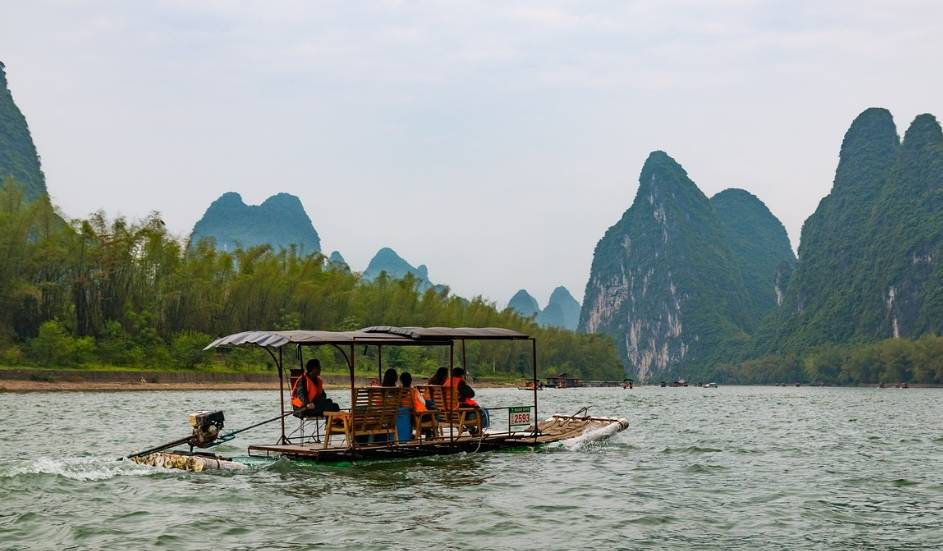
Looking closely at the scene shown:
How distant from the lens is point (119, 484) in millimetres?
16656

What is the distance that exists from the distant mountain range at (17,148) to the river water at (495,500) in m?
124

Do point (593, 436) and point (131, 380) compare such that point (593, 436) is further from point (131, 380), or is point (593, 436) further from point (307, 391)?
point (131, 380)

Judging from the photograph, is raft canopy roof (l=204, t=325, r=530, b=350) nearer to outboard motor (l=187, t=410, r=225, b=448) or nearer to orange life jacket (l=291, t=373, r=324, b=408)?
orange life jacket (l=291, t=373, r=324, b=408)

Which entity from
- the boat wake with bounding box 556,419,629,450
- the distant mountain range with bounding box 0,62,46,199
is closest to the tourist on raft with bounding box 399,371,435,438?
the boat wake with bounding box 556,419,629,450

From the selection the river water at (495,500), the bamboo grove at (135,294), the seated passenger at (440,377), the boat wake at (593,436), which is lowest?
the river water at (495,500)

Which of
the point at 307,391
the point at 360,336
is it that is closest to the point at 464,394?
the point at 360,336

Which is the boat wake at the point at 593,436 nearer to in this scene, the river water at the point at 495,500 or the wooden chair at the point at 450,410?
the river water at the point at 495,500

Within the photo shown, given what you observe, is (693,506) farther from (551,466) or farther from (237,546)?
(237,546)

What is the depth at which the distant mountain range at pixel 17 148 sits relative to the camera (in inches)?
5374

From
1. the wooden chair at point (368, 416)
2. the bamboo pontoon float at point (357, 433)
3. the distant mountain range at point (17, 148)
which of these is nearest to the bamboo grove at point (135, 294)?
the bamboo pontoon float at point (357, 433)

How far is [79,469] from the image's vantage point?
1788 centimetres

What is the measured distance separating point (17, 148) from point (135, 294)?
93.8 metres

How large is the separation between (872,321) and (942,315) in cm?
1539

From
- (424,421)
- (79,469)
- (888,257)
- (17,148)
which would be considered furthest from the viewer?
(888,257)
